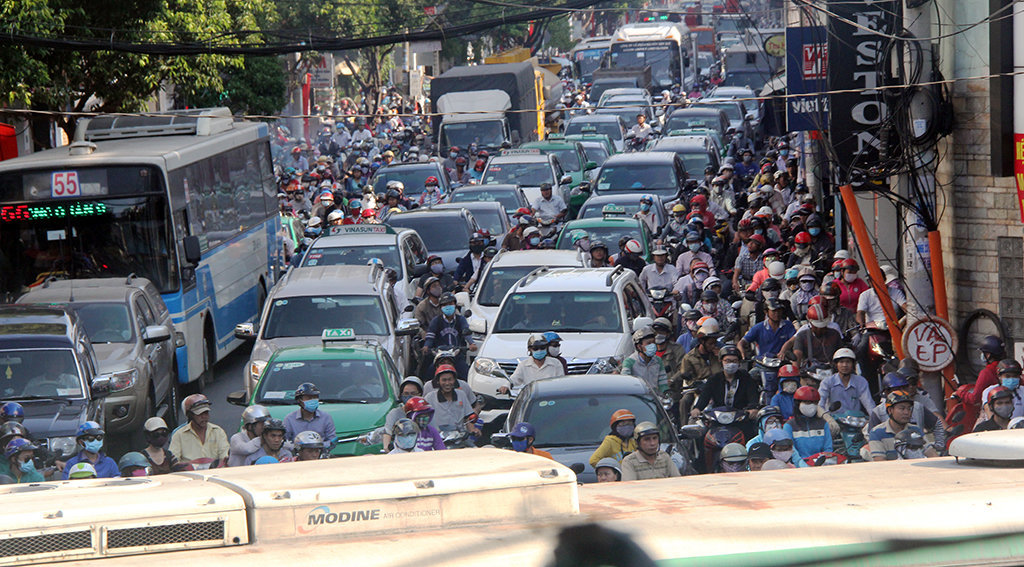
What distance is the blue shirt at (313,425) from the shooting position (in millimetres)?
11984

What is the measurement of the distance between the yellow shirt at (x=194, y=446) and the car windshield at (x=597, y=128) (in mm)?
29473

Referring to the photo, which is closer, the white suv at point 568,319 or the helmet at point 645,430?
the helmet at point 645,430

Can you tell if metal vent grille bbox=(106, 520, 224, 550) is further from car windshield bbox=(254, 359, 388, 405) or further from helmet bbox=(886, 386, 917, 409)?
car windshield bbox=(254, 359, 388, 405)

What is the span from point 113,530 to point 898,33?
12.1m

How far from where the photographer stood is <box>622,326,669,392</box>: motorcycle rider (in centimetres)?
1368

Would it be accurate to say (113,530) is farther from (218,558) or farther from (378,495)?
(378,495)

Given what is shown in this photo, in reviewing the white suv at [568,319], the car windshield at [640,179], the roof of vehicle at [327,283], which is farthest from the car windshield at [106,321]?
the car windshield at [640,179]

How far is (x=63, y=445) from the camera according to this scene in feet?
39.1

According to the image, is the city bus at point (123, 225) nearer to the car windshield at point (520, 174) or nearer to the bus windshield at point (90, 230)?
the bus windshield at point (90, 230)

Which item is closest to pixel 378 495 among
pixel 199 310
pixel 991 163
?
pixel 991 163

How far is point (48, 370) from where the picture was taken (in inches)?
510

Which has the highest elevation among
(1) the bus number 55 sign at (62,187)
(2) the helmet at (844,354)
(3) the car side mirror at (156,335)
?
(1) the bus number 55 sign at (62,187)

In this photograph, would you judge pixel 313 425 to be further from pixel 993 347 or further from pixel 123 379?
pixel 993 347

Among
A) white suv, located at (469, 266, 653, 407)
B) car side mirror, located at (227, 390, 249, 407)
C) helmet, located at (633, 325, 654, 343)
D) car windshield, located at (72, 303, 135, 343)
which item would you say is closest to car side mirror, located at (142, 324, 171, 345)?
car windshield, located at (72, 303, 135, 343)
